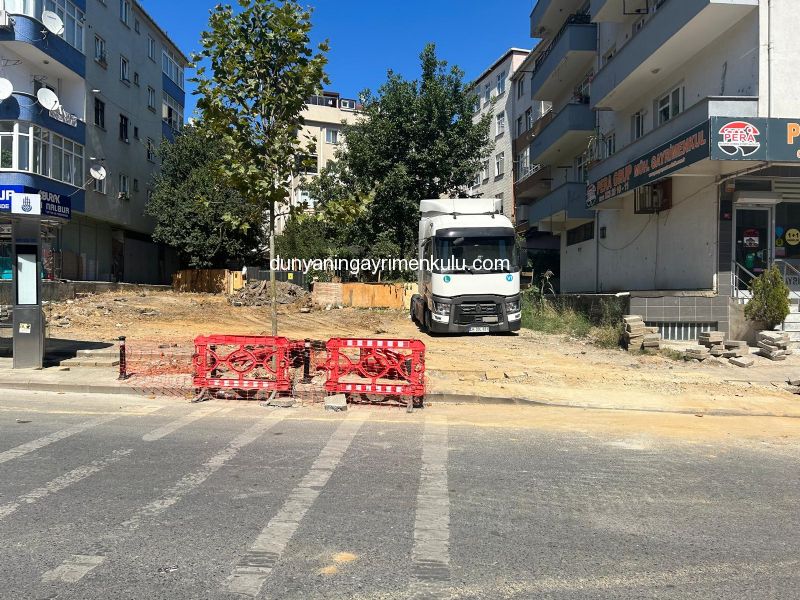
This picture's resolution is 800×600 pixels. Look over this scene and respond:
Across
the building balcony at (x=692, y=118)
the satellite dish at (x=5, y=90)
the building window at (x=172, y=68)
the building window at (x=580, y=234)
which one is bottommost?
the building window at (x=580, y=234)

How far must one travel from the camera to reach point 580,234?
27797mm

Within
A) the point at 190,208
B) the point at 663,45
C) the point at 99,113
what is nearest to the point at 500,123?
the point at 190,208

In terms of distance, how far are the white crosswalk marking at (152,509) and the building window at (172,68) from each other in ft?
140

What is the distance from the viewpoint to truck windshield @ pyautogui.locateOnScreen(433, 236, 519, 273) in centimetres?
1662

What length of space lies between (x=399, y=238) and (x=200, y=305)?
10.5 metres

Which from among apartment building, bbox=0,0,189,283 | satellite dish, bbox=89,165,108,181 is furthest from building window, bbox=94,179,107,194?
satellite dish, bbox=89,165,108,181

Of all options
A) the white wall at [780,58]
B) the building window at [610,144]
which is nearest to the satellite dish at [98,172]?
the building window at [610,144]

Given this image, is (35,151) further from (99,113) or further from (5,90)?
(99,113)

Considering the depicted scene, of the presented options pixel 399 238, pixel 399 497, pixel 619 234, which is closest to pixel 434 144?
pixel 399 238

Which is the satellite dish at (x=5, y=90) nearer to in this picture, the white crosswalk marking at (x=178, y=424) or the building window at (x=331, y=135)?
the white crosswalk marking at (x=178, y=424)

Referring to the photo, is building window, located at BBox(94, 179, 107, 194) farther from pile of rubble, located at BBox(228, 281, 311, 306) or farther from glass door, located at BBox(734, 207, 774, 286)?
glass door, located at BBox(734, 207, 774, 286)

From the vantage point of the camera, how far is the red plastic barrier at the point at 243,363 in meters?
9.45

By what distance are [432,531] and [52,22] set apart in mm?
29528

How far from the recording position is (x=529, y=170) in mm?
34750
